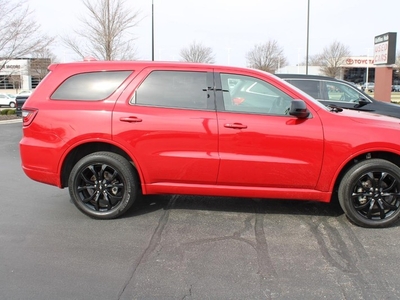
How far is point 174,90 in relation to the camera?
13.8 feet

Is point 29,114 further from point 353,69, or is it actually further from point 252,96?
point 353,69

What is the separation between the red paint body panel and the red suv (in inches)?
0.4

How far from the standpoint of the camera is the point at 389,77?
62.8ft

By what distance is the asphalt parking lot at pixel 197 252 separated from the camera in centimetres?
290

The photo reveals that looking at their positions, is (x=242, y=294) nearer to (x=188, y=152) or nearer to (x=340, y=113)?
(x=188, y=152)

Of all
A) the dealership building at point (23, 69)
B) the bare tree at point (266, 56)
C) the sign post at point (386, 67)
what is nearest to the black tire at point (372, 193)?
the sign post at point (386, 67)

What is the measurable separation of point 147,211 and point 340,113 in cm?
264

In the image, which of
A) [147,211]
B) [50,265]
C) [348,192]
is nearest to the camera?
[50,265]

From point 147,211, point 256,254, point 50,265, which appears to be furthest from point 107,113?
point 256,254

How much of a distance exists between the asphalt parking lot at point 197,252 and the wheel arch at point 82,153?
550 millimetres

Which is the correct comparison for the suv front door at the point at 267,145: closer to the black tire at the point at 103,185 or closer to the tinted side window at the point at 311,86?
the black tire at the point at 103,185

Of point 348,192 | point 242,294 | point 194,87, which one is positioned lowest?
point 242,294

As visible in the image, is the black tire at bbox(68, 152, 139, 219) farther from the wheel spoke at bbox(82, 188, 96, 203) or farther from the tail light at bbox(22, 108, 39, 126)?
the tail light at bbox(22, 108, 39, 126)

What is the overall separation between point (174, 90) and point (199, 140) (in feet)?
2.23
